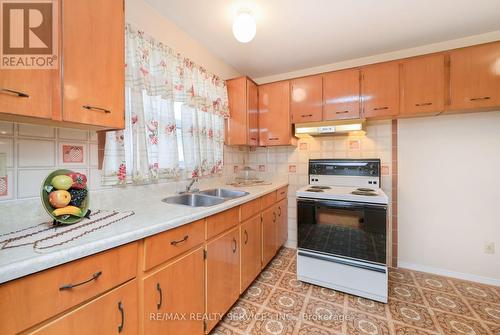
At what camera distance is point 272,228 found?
2287mm

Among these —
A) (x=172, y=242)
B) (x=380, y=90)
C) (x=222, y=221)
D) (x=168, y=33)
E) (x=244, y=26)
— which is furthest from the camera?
(x=380, y=90)

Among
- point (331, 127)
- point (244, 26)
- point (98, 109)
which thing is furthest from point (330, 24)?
point (98, 109)

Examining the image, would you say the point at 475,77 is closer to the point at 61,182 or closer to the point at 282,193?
the point at 282,193

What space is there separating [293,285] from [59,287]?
1833 millimetres

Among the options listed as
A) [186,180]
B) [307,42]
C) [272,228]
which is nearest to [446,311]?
[272,228]

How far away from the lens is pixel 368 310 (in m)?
1.66

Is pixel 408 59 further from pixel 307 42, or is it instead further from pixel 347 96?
pixel 307 42

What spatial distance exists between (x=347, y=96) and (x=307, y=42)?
70cm

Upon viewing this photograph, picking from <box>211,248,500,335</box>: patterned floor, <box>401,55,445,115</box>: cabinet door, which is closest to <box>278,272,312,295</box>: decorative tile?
<box>211,248,500,335</box>: patterned floor

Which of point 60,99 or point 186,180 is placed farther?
point 186,180

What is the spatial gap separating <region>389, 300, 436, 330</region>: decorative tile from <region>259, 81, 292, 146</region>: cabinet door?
1816mm

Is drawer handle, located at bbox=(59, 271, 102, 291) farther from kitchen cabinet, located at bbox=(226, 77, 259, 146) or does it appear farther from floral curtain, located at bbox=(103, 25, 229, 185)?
kitchen cabinet, located at bbox=(226, 77, 259, 146)

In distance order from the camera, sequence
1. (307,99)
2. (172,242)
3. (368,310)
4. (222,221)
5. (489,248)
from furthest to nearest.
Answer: (307,99) < (489,248) < (368,310) < (222,221) < (172,242)

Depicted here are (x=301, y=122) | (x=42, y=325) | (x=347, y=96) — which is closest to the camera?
(x=42, y=325)
